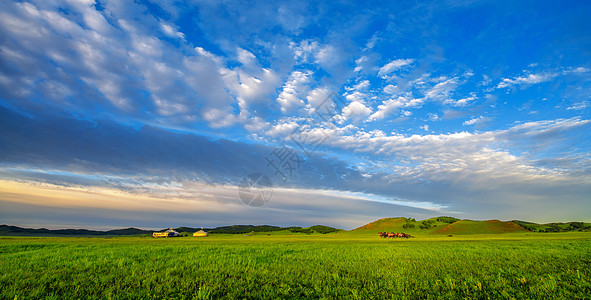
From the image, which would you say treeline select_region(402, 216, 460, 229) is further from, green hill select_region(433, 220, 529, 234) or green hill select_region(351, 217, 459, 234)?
green hill select_region(433, 220, 529, 234)

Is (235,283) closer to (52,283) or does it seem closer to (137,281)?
(137,281)

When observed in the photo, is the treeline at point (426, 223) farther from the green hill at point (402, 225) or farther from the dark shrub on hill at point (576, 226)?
the dark shrub on hill at point (576, 226)

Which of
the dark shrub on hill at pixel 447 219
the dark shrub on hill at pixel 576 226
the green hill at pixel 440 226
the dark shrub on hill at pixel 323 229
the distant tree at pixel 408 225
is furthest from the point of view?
the dark shrub on hill at pixel 323 229

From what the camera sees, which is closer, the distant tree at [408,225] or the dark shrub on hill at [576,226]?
the dark shrub on hill at [576,226]

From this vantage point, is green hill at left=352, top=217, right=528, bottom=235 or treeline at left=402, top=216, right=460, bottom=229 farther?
treeline at left=402, top=216, right=460, bottom=229

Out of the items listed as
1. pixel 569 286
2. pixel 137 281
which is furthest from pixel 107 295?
pixel 569 286

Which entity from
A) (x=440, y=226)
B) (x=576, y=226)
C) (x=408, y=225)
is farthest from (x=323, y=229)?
(x=576, y=226)

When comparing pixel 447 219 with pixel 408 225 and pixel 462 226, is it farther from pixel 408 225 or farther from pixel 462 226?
pixel 462 226

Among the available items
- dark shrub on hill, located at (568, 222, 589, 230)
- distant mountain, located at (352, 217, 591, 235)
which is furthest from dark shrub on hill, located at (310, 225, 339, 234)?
dark shrub on hill, located at (568, 222, 589, 230)

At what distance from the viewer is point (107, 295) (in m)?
5.12

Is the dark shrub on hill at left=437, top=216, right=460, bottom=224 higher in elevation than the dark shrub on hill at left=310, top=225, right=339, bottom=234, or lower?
higher

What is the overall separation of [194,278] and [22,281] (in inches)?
167

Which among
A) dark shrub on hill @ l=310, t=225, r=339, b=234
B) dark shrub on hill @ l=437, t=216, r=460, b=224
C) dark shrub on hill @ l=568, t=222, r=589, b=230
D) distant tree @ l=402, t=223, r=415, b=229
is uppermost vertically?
dark shrub on hill @ l=437, t=216, r=460, b=224

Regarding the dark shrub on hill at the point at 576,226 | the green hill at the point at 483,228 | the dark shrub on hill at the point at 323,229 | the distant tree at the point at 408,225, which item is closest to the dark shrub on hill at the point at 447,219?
the distant tree at the point at 408,225
